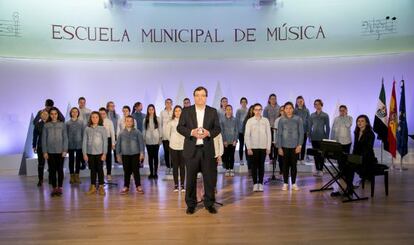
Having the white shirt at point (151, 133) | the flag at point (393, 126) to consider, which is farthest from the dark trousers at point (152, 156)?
the flag at point (393, 126)

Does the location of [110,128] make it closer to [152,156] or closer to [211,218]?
[152,156]

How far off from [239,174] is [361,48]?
422cm

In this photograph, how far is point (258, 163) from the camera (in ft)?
22.4

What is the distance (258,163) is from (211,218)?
6.48ft

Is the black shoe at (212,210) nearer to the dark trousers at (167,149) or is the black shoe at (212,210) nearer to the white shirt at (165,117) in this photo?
the dark trousers at (167,149)

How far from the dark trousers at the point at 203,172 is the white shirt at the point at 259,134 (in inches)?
59.5

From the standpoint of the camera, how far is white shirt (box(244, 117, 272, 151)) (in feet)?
22.1

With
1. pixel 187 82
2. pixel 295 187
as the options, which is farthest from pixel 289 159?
pixel 187 82

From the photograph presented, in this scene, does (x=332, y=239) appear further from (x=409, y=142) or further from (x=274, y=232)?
(x=409, y=142)

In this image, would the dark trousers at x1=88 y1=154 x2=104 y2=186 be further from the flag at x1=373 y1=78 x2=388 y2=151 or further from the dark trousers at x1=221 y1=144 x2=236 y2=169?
the flag at x1=373 y1=78 x2=388 y2=151

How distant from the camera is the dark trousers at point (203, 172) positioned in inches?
210

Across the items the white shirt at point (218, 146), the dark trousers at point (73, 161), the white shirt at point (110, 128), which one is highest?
the white shirt at point (110, 128)

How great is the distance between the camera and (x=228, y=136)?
848 cm

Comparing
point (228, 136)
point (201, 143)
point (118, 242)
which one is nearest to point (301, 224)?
point (201, 143)
